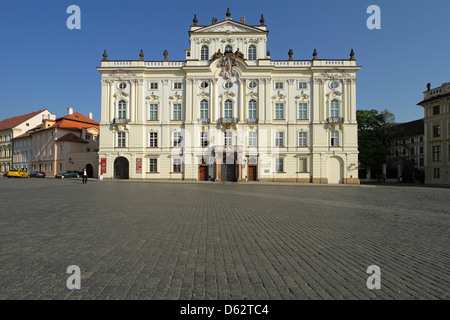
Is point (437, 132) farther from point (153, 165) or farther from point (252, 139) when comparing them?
point (153, 165)

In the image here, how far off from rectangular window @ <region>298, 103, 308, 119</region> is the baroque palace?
142 mm

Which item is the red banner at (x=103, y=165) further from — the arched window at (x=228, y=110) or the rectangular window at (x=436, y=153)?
the rectangular window at (x=436, y=153)

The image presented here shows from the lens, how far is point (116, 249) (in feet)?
18.0

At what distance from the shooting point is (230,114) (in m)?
39.1

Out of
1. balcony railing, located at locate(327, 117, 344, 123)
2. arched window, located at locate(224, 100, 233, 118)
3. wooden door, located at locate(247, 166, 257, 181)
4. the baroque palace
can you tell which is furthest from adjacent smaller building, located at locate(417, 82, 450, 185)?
arched window, located at locate(224, 100, 233, 118)

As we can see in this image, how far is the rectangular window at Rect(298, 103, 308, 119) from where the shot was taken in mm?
38969

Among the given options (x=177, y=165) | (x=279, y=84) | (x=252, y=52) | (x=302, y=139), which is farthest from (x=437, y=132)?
(x=177, y=165)

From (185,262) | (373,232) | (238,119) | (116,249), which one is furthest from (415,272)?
(238,119)

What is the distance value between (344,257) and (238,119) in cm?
3434

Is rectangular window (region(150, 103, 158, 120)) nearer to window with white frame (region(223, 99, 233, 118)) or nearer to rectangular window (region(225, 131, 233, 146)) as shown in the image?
window with white frame (region(223, 99, 233, 118))

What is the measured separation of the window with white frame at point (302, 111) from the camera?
38969 millimetres

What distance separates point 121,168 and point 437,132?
4793 cm

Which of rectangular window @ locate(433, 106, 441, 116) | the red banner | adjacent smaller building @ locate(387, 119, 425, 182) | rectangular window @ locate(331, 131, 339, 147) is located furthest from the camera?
adjacent smaller building @ locate(387, 119, 425, 182)
